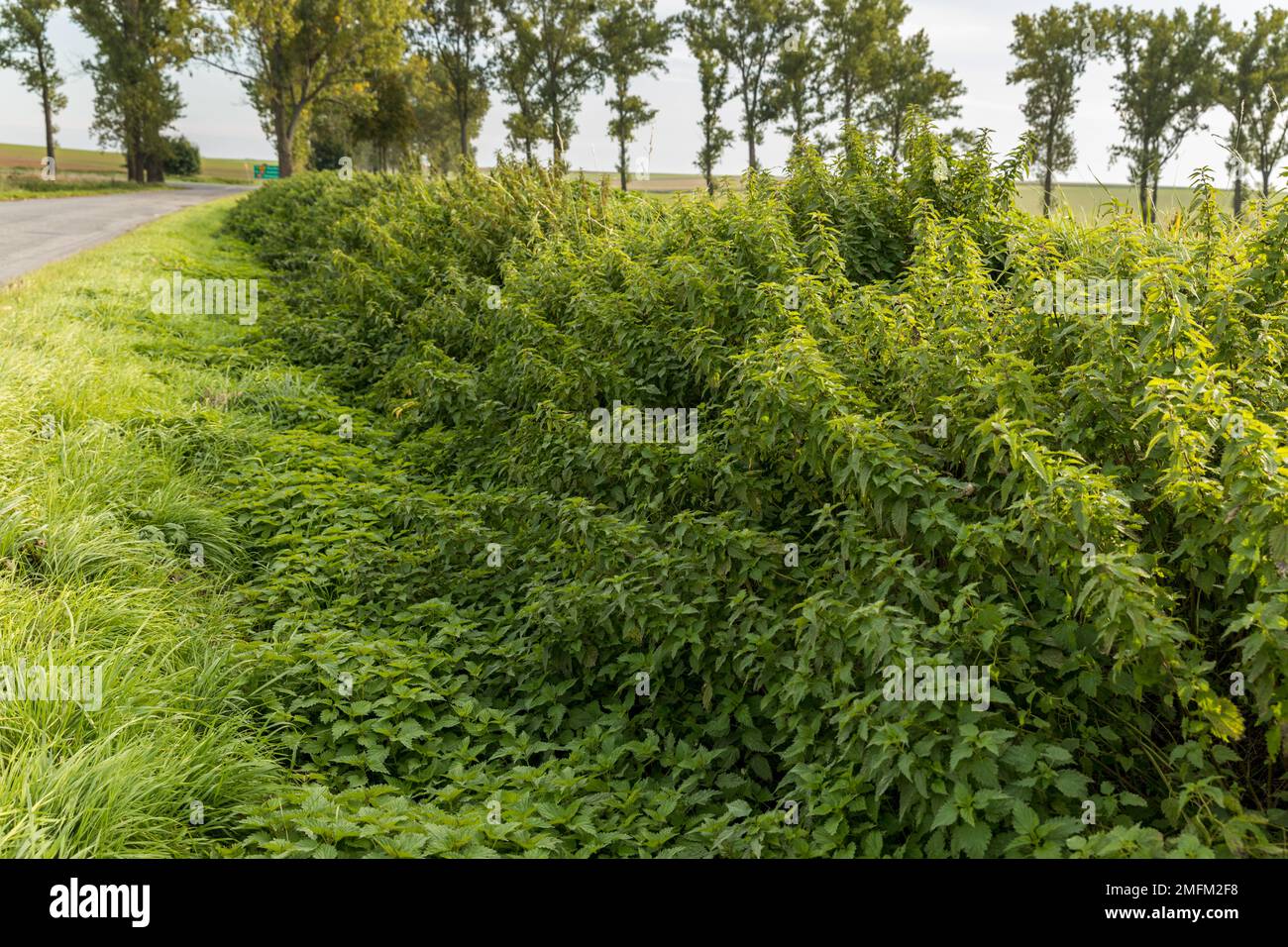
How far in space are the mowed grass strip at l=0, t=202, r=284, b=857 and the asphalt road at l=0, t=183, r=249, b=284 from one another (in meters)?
5.79

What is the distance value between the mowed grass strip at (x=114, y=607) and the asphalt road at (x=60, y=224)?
5795 millimetres

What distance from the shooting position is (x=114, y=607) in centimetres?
482

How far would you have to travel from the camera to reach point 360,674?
4.88 m

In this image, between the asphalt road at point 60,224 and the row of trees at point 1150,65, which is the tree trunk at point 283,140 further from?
the row of trees at point 1150,65

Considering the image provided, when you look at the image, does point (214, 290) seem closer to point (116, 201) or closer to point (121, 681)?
point (121, 681)

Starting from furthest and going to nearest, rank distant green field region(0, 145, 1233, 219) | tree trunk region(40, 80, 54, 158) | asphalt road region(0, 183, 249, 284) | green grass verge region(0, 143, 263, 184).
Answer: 1. green grass verge region(0, 143, 263, 184)
2. tree trunk region(40, 80, 54, 158)
3. asphalt road region(0, 183, 249, 284)
4. distant green field region(0, 145, 1233, 219)

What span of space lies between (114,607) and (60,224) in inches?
764

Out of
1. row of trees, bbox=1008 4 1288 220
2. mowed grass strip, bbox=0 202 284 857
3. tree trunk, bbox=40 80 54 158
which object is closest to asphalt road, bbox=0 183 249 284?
mowed grass strip, bbox=0 202 284 857

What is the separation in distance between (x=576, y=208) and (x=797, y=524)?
688 centimetres

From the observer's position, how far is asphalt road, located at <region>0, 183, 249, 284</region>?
1447cm

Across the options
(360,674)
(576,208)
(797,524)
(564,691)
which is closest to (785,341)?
(797,524)

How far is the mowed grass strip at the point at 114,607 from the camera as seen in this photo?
3.37 meters

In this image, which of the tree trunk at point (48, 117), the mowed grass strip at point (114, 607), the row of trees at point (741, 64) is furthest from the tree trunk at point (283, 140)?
the mowed grass strip at point (114, 607)

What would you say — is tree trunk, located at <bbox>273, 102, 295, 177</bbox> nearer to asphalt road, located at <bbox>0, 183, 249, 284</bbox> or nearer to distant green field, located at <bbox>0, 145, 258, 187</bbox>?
asphalt road, located at <bbox>0, 183, 249, 284</bbox>
